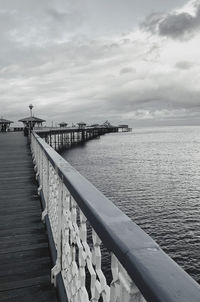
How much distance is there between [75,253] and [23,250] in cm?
111

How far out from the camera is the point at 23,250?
10.8 ft

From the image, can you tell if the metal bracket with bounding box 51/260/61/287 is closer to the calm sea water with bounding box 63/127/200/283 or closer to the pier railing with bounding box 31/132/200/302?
the pier railing with bounding box 31/132/200/302

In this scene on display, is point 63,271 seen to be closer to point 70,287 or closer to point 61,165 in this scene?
point 70,287

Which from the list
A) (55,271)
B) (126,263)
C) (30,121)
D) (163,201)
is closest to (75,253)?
(55,271)

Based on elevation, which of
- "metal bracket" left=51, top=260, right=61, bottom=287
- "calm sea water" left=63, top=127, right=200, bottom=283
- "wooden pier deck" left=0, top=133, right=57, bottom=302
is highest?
→ "metal bracket" left=51, top=260, right=61, bottom=287

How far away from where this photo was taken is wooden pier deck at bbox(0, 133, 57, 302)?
100.0 inches

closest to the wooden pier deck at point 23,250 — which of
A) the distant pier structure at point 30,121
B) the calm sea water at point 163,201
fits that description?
the calm sea water at point 163,201

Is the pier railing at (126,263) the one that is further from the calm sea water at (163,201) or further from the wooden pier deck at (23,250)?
the calm sea water at (163,201)

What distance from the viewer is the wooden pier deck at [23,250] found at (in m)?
2.54

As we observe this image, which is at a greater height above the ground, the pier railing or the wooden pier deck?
the pier railing

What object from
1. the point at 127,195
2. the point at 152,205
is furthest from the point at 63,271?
the point at 127,195

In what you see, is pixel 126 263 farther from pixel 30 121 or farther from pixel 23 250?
pixel 30 121

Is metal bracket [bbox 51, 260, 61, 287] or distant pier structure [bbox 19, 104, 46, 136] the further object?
distant pier structure [bbox 19, 104, 46, 136]

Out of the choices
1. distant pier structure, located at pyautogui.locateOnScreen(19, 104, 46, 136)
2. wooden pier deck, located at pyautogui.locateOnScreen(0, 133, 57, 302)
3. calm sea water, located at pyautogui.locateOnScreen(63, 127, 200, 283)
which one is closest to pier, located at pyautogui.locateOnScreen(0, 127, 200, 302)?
wooden pier deck, located at pyautogui.locateOnScreen(0, 133, 57, 302)
